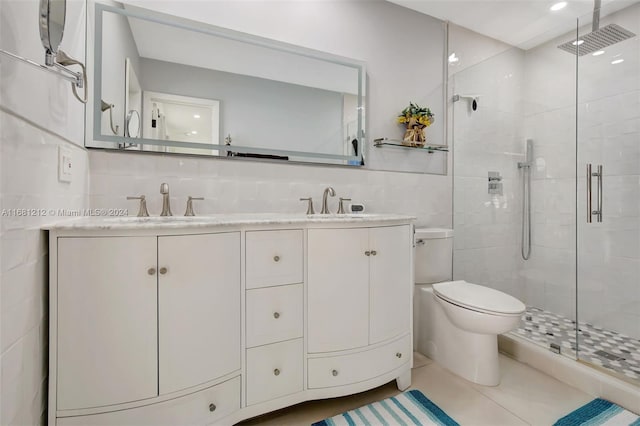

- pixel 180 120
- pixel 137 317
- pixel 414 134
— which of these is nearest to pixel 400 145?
pixel 414 134

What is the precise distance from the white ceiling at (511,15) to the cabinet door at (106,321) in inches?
94.7

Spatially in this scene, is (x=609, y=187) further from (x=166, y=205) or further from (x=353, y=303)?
(x=166, y=205)

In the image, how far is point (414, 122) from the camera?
88.5 inches

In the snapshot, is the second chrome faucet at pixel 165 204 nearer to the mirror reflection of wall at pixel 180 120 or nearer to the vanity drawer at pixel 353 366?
the mirror reflection of wall at pixel 180 120

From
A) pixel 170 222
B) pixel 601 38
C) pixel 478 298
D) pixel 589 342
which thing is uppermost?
pixel 601 38

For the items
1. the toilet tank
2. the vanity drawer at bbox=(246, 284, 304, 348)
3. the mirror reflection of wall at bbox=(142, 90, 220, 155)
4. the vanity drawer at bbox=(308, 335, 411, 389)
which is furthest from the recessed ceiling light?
the vanity drawer at bbox=(246, 284, 304, 348)

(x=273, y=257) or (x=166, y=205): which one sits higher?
(x=166, y=205)

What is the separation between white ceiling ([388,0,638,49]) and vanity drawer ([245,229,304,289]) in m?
2.00

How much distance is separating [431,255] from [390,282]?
68cm

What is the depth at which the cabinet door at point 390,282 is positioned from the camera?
148 centimetres

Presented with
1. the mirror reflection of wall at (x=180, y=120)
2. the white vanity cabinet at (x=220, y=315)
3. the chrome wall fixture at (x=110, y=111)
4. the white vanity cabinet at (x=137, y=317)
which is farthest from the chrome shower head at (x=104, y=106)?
the white vanity cabinet at (x=137, y=317)

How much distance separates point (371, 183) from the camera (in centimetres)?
218

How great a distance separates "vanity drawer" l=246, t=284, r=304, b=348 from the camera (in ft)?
4.16

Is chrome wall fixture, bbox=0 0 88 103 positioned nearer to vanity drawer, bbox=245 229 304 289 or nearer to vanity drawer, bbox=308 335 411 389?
vanity drawer, bbox=245 229 304 289
